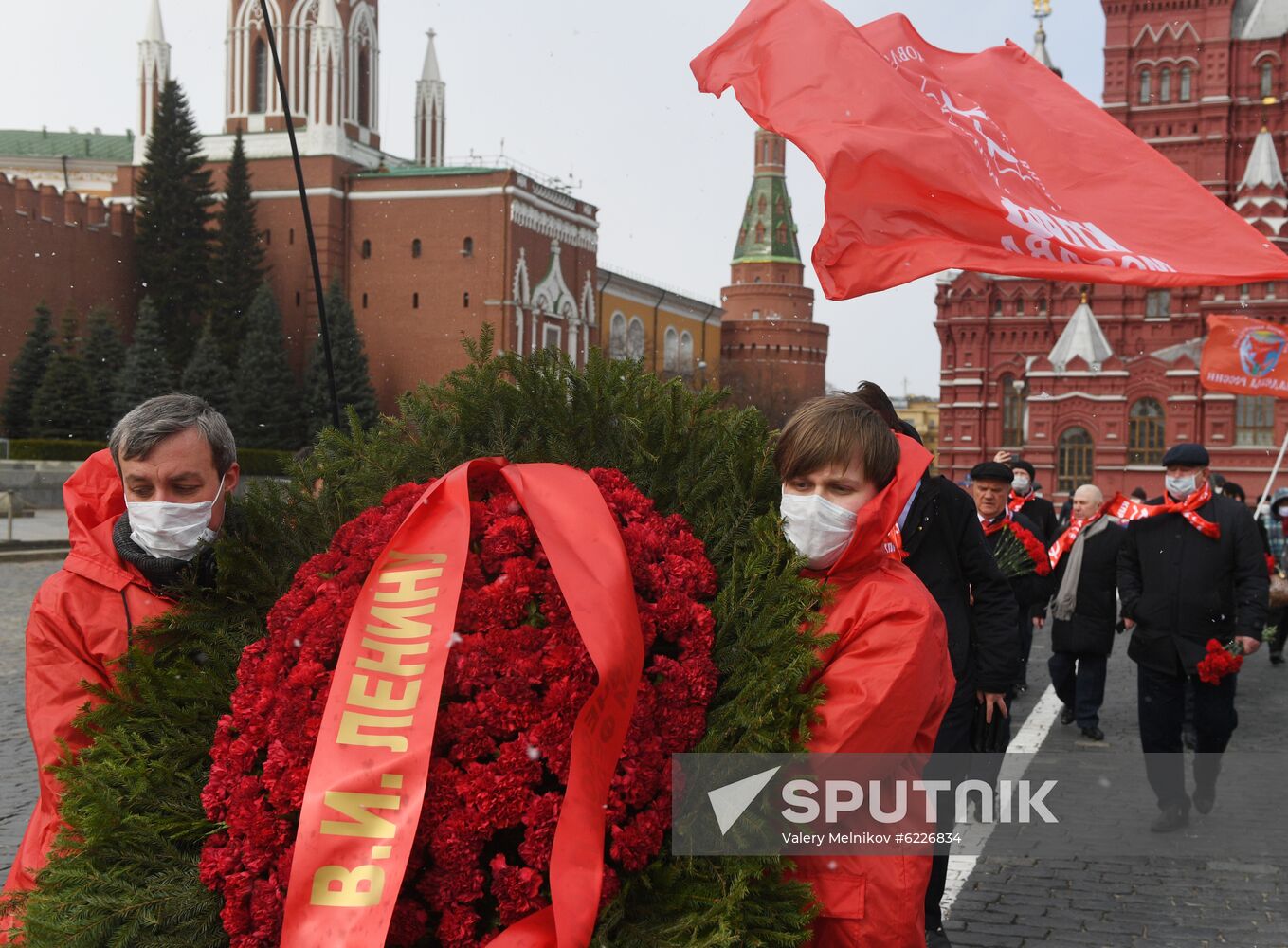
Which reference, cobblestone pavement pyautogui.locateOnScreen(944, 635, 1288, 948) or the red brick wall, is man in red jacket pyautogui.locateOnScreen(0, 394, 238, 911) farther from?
the red brick wall

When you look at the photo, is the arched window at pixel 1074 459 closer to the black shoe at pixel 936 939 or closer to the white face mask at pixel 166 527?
the black shoe at pixel 936 939

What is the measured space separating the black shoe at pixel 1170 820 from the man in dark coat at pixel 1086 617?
228 cm

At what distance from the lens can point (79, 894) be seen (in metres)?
2.30

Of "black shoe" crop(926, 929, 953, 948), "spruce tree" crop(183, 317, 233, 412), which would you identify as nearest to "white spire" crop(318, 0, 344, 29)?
"spruce tree" crop(183, 317, 233, 412)

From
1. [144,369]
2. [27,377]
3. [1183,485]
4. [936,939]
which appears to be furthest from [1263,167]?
[936,939]

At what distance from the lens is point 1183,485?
6711mm

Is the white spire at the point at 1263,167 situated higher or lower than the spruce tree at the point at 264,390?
higher

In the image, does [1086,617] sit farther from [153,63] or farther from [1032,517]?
[153,63]

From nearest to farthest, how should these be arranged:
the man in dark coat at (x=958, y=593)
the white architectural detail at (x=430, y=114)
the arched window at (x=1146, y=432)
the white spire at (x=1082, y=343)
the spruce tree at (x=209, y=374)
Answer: the man in dark coat at (x=958, y=593)
the spruce tree at (x=209, y=374)
the arched window at (x=1146, y=432)
the white spire at (x=1082, y=343)
the white architectural detail at (x=430, y=114)

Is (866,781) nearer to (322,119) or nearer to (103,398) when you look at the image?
(103,398)

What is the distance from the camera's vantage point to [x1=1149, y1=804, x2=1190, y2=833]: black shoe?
245 inches

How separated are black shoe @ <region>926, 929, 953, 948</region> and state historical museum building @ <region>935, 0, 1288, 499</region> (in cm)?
4844

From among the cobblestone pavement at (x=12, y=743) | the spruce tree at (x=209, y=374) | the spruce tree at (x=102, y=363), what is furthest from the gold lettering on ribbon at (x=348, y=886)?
the spruce tree at (x=209, y=374)

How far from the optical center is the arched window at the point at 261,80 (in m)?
60.9
